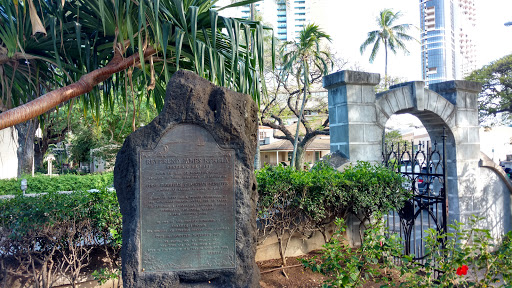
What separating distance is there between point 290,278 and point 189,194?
84.5 inches

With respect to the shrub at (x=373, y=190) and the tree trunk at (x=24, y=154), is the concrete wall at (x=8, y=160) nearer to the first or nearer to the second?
the tree trunk at (x=24, y=154)

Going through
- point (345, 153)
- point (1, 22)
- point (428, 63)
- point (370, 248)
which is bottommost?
point (370, 248)

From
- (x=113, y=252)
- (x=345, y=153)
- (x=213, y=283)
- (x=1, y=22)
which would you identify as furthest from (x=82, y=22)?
(x=345, y=153)

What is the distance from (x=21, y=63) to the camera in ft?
16.6

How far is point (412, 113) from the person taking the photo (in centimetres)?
701

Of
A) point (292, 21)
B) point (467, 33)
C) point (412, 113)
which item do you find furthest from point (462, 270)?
point (467, 33)

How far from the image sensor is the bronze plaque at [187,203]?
3.46 metres

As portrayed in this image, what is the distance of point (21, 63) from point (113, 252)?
2915mm

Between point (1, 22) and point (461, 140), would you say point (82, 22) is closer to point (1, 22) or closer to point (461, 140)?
point (1, 22)

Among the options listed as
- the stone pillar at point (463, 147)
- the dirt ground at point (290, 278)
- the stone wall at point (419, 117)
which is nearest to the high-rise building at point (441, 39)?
the stone pillar at point (463, 147)

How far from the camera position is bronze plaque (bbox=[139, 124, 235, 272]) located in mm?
3461

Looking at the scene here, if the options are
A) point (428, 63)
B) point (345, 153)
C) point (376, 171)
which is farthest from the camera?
point (428, 63)

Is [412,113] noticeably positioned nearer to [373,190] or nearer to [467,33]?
[373,190]

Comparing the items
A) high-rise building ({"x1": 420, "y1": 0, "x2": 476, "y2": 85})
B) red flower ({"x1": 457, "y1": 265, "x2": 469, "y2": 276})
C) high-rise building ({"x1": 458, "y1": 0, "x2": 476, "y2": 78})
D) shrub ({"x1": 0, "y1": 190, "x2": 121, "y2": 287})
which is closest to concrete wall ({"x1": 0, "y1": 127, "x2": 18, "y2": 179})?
shrub ({"x1": 0, "y1": 190, "x2": 121, "y2": 287})
